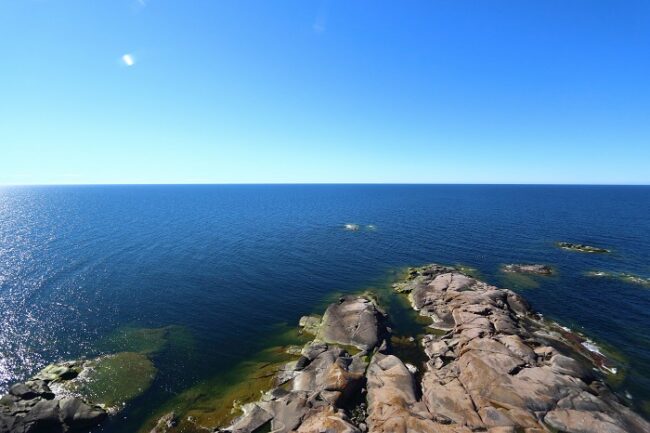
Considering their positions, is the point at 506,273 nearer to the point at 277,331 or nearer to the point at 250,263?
the point at 277,331

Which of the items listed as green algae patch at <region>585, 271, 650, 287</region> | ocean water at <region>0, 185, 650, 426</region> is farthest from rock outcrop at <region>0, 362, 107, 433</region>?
green algae patch at <region>585, 271, 650, 287</region>

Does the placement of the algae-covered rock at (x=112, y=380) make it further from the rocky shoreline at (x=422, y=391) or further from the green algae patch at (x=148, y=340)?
the green algae patch at (x=148, y=340)

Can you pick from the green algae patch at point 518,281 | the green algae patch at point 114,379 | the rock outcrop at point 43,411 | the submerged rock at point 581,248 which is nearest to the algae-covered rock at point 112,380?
the green algae patch at point 114,379

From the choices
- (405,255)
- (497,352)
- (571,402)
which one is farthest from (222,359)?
(405,255)

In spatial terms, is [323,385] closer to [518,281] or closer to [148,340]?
[148,340]

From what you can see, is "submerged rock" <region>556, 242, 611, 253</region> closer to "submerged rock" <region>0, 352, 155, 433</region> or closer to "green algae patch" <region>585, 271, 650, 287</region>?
"green algae patch" <region>585, 271, 650, 287</region>

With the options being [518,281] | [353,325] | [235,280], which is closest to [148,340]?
[235,280]
